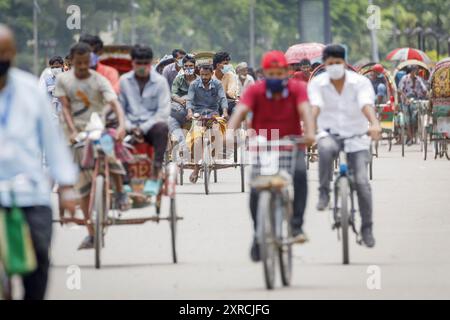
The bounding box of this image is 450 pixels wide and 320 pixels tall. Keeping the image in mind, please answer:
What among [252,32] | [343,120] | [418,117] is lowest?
[418,117]

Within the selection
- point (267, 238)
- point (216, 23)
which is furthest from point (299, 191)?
point (216, 23)

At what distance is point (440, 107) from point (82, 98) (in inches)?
595

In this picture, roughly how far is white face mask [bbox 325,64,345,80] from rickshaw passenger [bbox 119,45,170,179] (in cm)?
138

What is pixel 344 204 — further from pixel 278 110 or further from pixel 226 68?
pixel 226 68

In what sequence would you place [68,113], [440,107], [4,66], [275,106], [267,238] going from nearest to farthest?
[4,66], [267,238], [275,106], [68,113], [440,107]

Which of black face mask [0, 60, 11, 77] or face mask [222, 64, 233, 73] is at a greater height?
face mask [222, 64, 233, 73]

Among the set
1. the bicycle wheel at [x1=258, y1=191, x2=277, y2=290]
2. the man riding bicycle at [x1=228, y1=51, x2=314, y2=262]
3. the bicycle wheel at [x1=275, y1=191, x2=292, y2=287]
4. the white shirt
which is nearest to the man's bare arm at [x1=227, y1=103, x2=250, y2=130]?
the man riding bicycle at [x1=228, y1=51, x2=314, y2=262]

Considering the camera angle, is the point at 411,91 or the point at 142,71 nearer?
the point at 142,71

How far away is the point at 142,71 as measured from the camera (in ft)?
50.2

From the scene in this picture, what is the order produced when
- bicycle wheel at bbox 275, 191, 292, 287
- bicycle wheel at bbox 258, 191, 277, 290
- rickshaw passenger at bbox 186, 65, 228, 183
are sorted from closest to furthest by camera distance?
bicycle wheel at bbox 258, 191, 277, 290, bicycle wheel at bbox 275, 191, 292, 287, rickshaw passenger at bbox 186, 65, 228, 183

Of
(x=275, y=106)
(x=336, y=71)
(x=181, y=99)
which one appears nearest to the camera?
(x=275, y=106)

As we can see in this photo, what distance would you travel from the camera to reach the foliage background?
9281 centimetres

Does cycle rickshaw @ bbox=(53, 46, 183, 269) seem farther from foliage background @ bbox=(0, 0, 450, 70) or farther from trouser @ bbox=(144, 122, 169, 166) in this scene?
foliage background @ bbox=(0, 0, 450, 70)

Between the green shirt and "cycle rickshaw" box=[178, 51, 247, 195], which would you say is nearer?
"cycle rickshaw" box=[178, 51, 247, 195]
